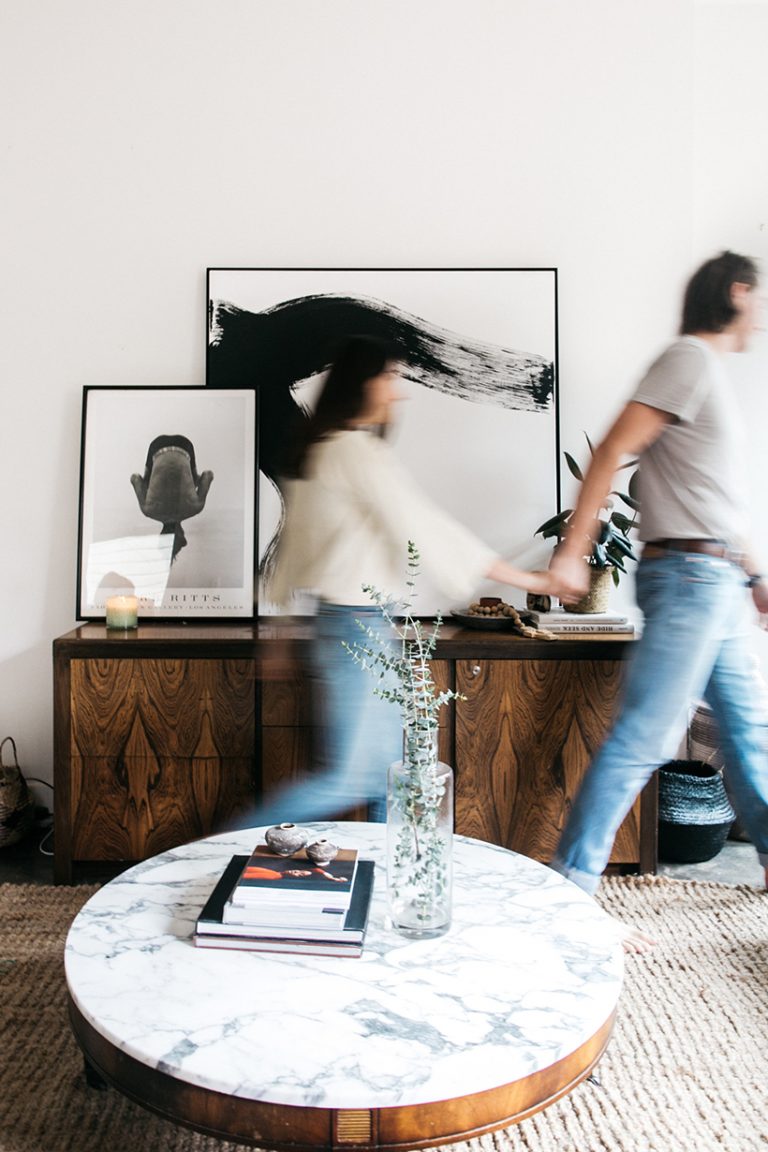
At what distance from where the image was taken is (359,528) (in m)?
1.82

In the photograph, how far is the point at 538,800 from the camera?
2301 millimetres

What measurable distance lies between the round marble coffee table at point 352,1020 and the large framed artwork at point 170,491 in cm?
130

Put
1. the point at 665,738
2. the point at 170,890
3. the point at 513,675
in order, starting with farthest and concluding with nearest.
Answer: the point at 513,675 < the point at 665,738 < the point at 170,890

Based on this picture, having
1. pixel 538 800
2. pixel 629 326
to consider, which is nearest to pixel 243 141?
pixel 629 326

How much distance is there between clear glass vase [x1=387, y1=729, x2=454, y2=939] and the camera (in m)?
1.33

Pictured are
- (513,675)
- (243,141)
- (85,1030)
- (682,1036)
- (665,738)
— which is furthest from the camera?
(243,141)

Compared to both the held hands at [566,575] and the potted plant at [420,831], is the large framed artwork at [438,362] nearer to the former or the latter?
the held hands at [566,575]

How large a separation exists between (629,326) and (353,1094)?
2.24m

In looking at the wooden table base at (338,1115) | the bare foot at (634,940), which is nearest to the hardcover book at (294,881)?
the wooden table base at (338,1115)

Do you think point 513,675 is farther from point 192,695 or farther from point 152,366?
point 152,366

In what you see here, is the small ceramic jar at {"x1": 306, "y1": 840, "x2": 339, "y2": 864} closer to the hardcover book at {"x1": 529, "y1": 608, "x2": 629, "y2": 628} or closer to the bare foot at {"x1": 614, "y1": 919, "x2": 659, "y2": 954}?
the bare foot at {"x1": 614, "y1": 919, "x2": 659, "y2": 954}

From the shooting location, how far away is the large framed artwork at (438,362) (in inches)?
104

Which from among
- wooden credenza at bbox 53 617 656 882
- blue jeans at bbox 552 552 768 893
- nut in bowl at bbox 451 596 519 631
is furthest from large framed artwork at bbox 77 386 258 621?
blue jeans at bbox 552 552 768 893

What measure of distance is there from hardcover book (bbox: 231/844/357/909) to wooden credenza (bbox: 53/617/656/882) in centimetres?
89
